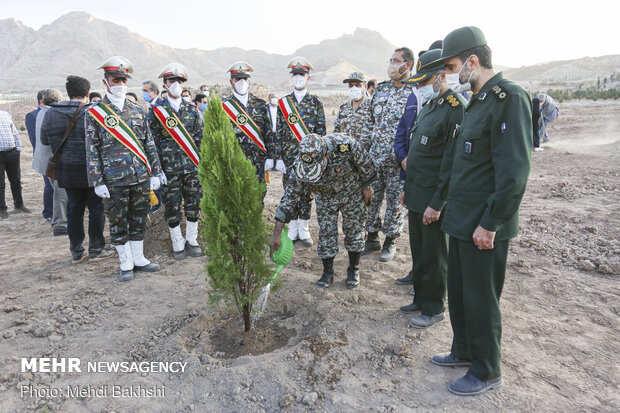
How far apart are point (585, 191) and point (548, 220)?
2.12 m

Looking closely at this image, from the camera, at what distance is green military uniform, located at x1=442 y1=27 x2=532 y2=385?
2191 mm

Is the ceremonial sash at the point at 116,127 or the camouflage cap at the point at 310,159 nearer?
the camouflage cap at the point at 310,159

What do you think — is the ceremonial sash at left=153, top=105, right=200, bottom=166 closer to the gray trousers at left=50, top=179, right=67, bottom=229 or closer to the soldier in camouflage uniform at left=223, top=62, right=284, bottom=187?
the soldier in camouflage uniform at left=223, top=62, right=284, bottom=187

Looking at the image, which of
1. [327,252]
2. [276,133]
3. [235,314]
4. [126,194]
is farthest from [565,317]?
[126,194]

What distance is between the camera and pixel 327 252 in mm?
4098

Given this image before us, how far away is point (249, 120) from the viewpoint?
17.2ft

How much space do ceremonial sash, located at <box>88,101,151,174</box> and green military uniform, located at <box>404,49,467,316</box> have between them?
3003mm

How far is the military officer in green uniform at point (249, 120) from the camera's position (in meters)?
5.21

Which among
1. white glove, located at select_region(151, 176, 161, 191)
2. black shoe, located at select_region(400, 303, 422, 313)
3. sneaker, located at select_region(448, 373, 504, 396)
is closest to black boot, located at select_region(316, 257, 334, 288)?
black shoe, located at select_region(400, 303, 422, 313)

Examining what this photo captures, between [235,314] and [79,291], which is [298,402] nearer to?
[235,314]

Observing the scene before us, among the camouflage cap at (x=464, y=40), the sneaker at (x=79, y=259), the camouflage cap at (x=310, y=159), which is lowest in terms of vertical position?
the sneaker at (x=79, y=259)

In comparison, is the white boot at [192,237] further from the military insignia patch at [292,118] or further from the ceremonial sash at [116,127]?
the military insignia patch at [292,118]

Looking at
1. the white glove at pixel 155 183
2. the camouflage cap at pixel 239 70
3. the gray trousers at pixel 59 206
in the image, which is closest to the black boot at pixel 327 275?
the white glove at pixel 155 183

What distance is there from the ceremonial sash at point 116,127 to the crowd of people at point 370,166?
11mm
